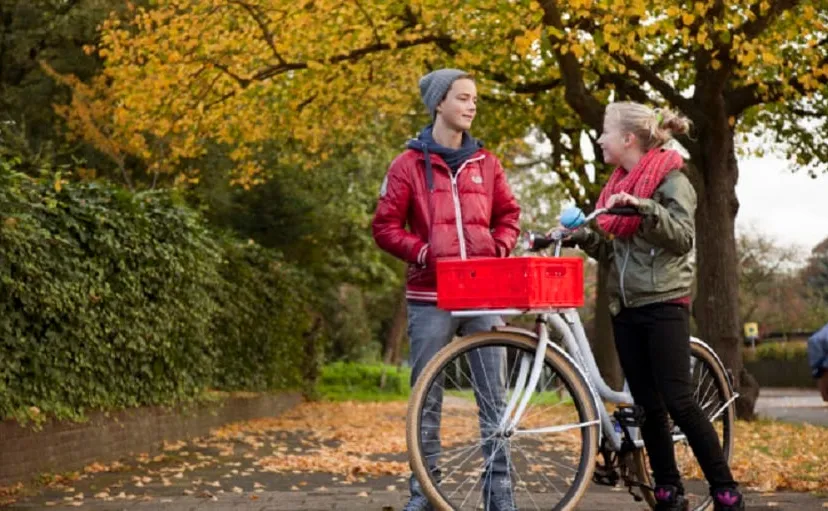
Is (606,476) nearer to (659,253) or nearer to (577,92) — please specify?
(659,253)

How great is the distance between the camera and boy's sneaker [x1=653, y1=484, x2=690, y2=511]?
5.91m

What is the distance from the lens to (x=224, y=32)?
18469 millimetres

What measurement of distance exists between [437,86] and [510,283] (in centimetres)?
129

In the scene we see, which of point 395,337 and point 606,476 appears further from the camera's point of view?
point 395,337

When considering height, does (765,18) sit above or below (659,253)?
above

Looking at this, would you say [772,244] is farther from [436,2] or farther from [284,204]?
[436,2]

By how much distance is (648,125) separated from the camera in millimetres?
6086

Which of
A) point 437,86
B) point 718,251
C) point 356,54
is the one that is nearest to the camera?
point 437,86

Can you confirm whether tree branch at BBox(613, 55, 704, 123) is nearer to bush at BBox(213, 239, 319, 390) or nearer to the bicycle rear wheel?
bush at BBox(213, 239, 319, 390)

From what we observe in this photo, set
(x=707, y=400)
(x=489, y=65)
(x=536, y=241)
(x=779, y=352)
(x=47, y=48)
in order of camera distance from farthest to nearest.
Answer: (x=779, y=352)
(x=47, y=48)
(x=489, y=65)
(x=707, y=400)
(x=536, y=241)

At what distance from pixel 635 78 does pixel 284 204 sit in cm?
928

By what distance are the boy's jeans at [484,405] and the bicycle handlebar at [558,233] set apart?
42 cm

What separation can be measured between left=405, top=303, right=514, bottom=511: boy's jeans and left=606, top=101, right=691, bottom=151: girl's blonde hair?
3.61 ft

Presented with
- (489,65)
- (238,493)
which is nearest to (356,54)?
(489,65)
